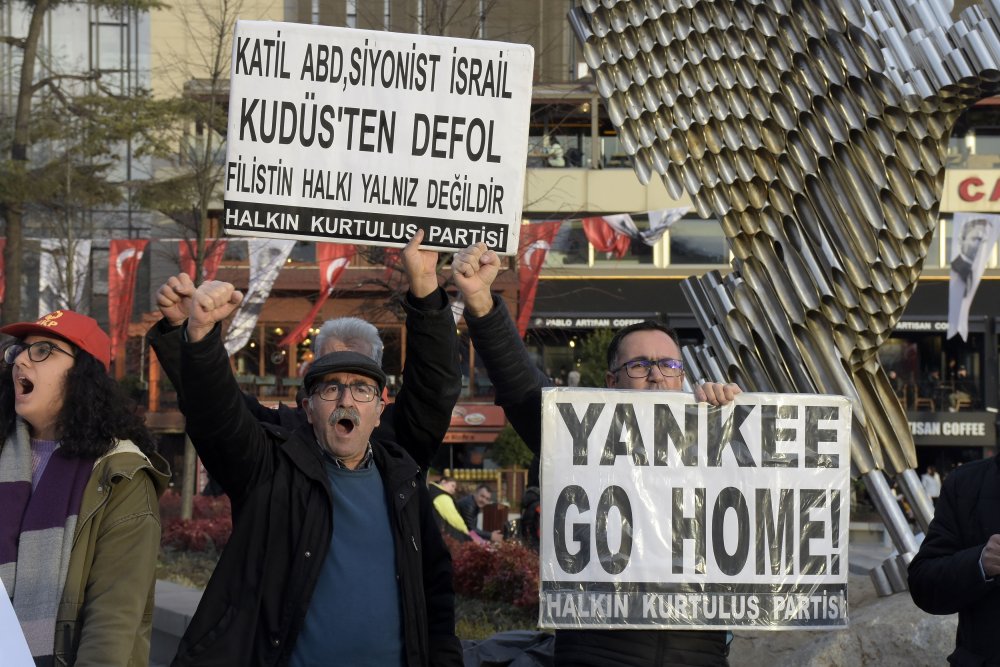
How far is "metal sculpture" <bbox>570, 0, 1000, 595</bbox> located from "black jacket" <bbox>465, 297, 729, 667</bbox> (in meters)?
3.21

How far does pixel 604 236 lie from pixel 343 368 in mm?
25414

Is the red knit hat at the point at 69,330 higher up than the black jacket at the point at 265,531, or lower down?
higher up

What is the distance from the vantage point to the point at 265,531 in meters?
3.68

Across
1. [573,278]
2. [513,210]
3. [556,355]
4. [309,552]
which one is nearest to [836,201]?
[513,210]

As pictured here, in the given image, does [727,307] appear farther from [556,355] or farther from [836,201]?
[556,355]

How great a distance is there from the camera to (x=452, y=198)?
4406mm

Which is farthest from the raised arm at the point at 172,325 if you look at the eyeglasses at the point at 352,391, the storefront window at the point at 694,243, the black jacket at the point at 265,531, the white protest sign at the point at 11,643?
the storefront window at the point at 694,243

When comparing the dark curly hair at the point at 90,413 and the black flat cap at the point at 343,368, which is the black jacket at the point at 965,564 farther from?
the dark curly hair at the point at 90,413

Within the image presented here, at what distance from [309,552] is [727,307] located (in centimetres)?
430

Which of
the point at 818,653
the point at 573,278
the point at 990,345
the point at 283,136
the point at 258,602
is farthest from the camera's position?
the point at 990,345

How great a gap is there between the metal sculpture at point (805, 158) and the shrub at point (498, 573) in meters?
2.93

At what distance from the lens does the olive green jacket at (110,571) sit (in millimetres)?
3529

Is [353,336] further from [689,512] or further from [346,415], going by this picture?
[689,512]

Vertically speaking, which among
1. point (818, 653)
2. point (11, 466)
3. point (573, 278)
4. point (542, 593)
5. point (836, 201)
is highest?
point (573, 278)
